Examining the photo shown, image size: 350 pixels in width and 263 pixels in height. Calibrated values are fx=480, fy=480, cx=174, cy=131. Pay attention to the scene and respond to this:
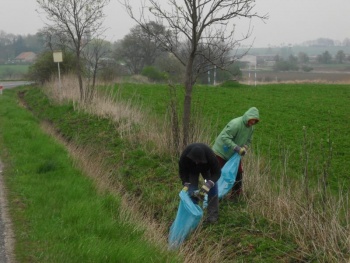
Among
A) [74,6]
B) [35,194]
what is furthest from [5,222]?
[74,6]

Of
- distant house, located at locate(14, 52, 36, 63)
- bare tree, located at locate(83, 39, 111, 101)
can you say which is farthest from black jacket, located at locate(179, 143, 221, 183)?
distant house, located at locate(14, 52, 36, 63)

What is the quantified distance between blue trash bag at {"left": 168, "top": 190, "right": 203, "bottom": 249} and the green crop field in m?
1.48

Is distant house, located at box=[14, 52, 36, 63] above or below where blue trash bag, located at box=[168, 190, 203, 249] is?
above

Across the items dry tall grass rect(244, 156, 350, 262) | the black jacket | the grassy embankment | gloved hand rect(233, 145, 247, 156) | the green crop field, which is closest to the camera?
dry tall grass rect(244, 156, 350, 262)

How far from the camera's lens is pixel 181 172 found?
254 inches

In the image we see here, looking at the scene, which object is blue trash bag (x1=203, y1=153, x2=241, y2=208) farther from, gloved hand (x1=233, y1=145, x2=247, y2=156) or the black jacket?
the black jacket

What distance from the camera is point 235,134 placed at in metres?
7.27

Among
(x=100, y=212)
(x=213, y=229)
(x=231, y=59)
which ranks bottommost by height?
(x=213, y=229)

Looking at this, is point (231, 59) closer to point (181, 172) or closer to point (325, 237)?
point (181, 172)

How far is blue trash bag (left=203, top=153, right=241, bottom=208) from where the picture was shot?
713 centimetres

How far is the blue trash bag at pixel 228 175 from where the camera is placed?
7.13 meters

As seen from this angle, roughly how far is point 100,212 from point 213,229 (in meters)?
1.53

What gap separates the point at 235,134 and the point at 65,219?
9.37 feet

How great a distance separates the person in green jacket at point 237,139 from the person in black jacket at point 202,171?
0.79 m
